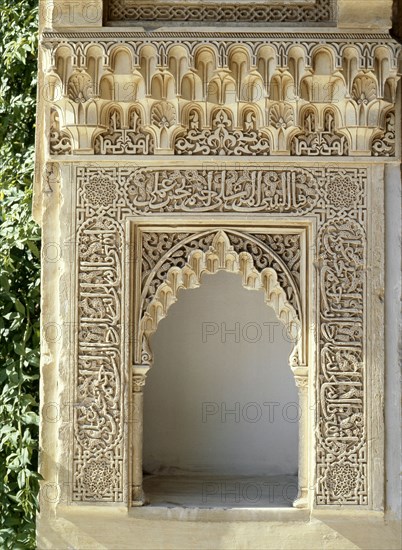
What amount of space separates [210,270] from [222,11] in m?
1.33

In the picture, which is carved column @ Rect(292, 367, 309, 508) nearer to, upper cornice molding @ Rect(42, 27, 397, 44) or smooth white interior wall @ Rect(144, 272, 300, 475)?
smooth white interior wall @ Rect(144, 272, 300, 475)

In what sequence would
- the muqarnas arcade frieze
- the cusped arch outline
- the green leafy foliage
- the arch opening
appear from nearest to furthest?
the muqarnas arcade frieze
the cusped arch outline
the green leafy foliage
the arch opening

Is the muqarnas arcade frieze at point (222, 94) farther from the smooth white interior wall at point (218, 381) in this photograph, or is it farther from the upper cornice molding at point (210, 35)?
the smooth white interior wall at point (218, 381)

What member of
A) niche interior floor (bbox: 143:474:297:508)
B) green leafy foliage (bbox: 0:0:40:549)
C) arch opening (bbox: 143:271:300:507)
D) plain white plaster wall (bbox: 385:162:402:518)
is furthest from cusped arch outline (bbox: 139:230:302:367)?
arch opening (bbox: 143:271:300:507)

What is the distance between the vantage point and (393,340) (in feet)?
16.6

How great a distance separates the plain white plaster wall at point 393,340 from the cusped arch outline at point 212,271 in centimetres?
46

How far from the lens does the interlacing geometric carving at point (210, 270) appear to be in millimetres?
5059

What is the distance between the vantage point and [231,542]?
507 centimetres

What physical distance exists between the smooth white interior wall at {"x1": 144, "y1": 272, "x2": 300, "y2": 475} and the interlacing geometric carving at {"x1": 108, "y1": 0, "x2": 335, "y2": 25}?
78.2 inches

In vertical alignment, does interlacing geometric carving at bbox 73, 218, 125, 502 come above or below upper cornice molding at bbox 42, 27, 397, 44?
below

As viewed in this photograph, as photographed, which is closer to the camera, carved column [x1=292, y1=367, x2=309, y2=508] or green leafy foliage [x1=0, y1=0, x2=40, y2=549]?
carved column [x1=292, y1=367, x2=309, y2=508]

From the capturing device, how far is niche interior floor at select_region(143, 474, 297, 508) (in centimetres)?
536

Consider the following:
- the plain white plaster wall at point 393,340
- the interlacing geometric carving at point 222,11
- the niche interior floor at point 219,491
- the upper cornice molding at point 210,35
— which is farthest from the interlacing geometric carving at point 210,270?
the interlacing geometric carving at point 222,11

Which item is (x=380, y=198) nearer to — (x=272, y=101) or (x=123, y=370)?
(x=272, y=101)
